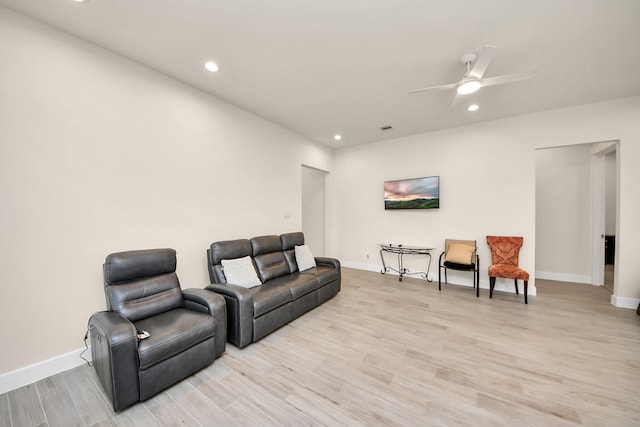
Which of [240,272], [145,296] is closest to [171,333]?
[145,296]

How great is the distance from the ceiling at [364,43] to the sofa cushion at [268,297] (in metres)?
2.55

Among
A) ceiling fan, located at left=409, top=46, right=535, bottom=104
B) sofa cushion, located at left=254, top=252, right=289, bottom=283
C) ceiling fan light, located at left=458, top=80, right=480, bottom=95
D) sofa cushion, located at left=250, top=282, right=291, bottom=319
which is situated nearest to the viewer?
ceiling fan, located at left=409, top=46, right=535, bottom=104

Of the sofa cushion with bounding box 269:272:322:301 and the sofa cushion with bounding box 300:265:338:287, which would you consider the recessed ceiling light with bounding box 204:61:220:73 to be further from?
the sofa cushion with bounding box 300:265:338:287

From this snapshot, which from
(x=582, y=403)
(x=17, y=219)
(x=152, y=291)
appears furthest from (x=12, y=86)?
(x=582, y=403)

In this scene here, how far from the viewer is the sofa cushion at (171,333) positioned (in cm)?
177

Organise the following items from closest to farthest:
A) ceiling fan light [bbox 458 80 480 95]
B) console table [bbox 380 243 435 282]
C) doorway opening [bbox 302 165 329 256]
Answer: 1. ceiling fan light [bbox 458 80 480 95]
2. console table [bbox 380 243 435 282]
3. doorway opening [bbox 302 165 329 256]

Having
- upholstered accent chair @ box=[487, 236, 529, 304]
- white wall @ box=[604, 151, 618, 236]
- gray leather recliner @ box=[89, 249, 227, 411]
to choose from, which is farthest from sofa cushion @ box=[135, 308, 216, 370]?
white wall @ box=[604, 151, 618, 236]

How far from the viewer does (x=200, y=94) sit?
126 inches

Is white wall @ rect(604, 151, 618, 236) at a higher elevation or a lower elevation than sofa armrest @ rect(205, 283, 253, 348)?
higher

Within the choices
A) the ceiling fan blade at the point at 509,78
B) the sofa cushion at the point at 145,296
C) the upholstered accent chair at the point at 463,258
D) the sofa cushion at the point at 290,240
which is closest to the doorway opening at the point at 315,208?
the sofa cushion at the point at 290,240

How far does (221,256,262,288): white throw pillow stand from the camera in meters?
2.94

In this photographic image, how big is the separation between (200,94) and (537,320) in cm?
530

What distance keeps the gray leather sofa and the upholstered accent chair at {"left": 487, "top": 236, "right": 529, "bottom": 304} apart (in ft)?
8.15

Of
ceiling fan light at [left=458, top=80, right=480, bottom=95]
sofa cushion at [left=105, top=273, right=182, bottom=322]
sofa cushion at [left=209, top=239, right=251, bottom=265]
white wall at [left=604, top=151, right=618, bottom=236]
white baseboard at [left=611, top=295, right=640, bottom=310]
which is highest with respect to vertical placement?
ceiling fan light at [left=458, top=80, right=480, bottom=95]
